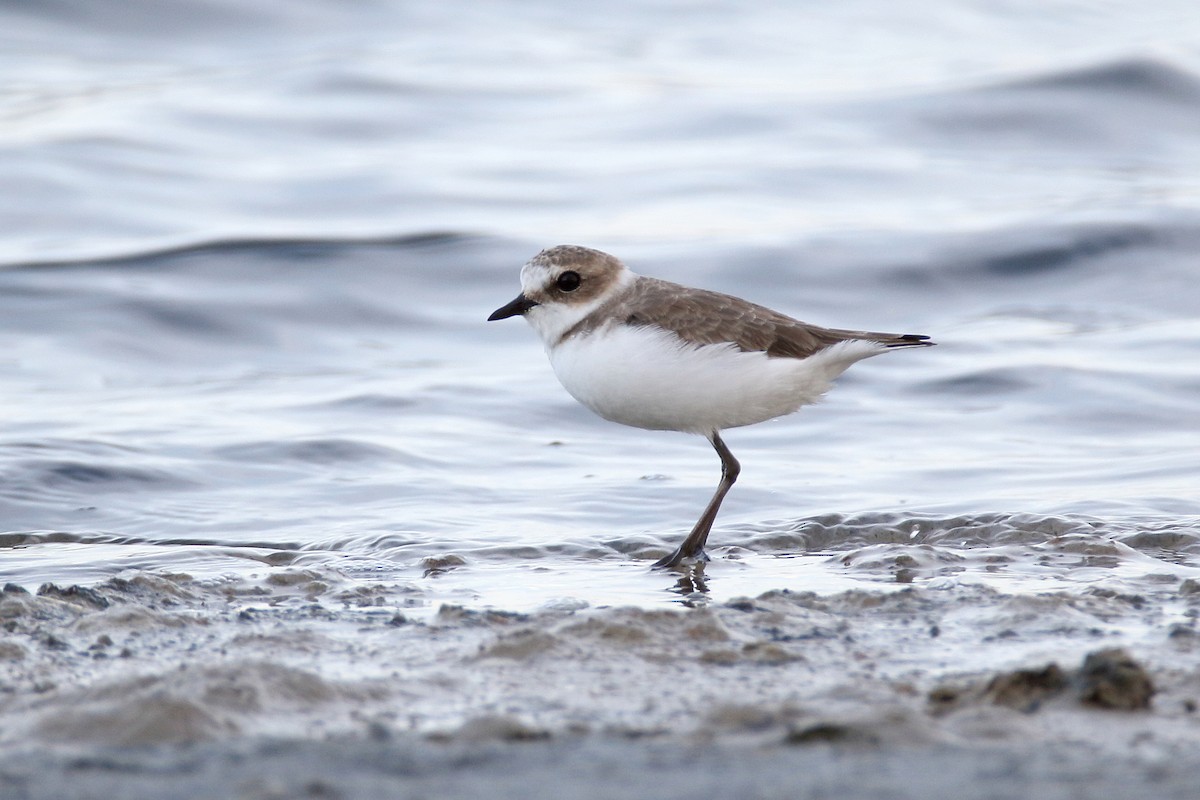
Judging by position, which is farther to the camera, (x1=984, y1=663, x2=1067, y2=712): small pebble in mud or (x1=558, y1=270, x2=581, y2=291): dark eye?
(x1=558, y1=270, x2=581, y2=291): dark eye

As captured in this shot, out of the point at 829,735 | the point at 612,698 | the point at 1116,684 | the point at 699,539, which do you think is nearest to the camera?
the point at 829,735

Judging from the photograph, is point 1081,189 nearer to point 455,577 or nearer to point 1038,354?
point 1038,354

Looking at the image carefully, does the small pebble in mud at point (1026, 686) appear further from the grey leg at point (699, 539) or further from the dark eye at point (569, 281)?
the dark eye at point (569, 281)

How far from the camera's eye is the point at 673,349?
5.50 metres

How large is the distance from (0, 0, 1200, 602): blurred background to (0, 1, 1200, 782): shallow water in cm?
5

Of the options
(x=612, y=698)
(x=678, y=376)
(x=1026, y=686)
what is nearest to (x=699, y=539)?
A: (x=678, y=376)

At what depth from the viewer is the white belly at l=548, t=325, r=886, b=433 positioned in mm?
5473

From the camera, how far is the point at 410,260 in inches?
493

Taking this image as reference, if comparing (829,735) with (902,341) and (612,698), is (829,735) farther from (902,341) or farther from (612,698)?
(902,341)

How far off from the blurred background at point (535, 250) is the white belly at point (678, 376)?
659mm

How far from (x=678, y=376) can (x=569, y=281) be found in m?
0.71

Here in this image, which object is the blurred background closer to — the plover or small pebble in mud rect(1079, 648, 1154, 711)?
the plover

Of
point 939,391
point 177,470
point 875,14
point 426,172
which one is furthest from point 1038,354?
point 875,14

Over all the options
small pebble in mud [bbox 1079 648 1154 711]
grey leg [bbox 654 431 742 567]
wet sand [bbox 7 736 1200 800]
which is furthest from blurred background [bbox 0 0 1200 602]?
small pebble in mud [bbox 1079 648 1154 711]
